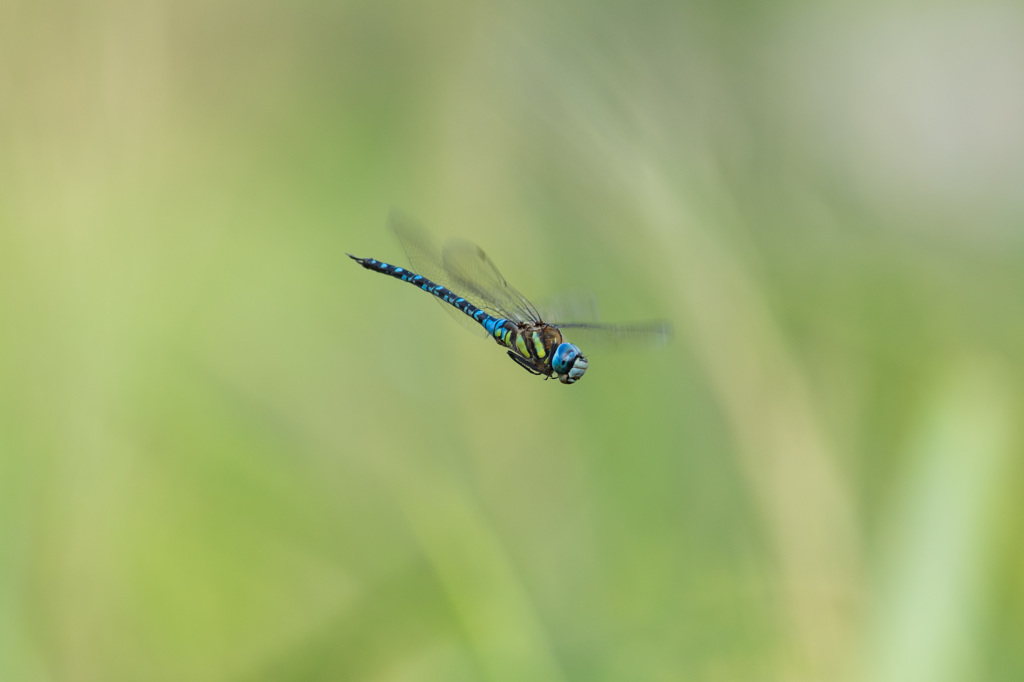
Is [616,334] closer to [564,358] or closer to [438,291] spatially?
[564,358]

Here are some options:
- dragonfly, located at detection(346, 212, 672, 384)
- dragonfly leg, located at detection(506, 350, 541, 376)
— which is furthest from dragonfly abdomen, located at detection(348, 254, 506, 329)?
dragonfly leg, located at detection(506, 350, 541, 376)

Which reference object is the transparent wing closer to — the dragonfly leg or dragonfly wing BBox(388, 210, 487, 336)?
the dragonfly leg

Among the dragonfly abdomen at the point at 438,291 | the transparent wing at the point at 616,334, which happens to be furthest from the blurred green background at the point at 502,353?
the transparent wing at the point at 616,334

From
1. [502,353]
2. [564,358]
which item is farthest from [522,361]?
[502,353]

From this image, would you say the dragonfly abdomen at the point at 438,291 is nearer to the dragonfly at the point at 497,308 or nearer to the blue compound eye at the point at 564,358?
the dragonfly at the point at 497,308

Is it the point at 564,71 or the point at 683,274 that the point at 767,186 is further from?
the point at 564,71

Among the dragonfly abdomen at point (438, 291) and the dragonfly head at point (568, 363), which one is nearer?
the dragonfly head at point (568, 363)

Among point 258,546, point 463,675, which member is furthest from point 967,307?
point 258,546
